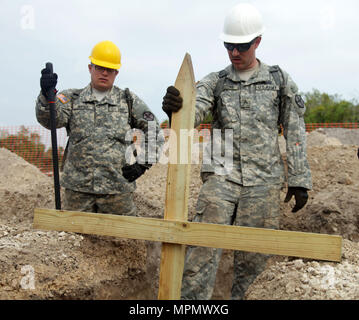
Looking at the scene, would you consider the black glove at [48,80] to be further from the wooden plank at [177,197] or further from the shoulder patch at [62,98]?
the wooden plank at [177,197]

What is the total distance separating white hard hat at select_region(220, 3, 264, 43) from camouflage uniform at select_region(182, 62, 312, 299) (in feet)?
1.00

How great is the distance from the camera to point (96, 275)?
13.1 ft

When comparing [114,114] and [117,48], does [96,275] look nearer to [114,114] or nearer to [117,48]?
[114,114]

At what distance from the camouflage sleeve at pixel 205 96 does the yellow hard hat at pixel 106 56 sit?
108cm

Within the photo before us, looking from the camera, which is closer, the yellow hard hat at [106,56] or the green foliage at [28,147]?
the yellow hard hat at [106,56]

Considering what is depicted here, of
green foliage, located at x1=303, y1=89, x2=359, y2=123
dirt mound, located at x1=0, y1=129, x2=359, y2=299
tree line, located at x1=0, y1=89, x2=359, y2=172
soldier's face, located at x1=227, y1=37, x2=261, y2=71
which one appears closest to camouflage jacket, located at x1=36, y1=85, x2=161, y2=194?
dirt mound, located at x1=0, y1=129, x2=359, y2=299

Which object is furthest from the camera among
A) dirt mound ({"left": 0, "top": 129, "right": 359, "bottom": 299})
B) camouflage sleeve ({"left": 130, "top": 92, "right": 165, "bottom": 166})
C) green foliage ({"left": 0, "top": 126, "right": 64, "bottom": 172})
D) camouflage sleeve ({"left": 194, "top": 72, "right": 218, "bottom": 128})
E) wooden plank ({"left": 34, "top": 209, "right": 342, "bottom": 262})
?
green foliage ({"left": 0, "top": 126, "right": 64, "bottom": 172})

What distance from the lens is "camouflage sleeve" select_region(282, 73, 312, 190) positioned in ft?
12.6

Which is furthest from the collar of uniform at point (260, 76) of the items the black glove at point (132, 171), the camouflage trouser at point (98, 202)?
the camouflage trouser at point (98, 202)

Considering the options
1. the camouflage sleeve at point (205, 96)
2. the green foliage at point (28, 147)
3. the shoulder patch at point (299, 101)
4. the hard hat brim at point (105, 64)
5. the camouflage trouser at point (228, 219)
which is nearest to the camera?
the camouflage trouser at point (228, 219)

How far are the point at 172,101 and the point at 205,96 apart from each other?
95 cm

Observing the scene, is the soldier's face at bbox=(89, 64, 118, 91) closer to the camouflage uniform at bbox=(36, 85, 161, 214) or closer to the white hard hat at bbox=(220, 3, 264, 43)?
the camouflage uniform at bbox=(36, 85, 161, 214)

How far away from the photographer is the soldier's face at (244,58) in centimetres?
387

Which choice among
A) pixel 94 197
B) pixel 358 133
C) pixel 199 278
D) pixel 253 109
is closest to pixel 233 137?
pixel 253 109
